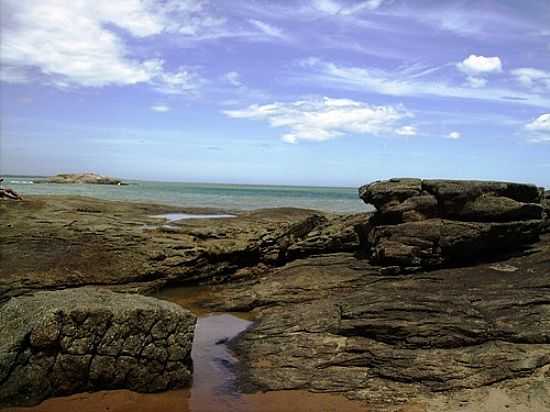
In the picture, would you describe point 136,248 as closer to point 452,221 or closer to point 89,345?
point 89,345

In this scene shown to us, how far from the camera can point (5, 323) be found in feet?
27.6

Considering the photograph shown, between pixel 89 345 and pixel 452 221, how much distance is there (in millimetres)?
9890

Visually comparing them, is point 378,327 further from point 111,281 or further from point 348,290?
point 111,281

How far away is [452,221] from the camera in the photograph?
556 inches

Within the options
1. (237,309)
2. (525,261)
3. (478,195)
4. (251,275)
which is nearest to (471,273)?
(525,261)

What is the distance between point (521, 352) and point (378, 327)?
2.53m

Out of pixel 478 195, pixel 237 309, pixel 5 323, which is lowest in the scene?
pixel 237 309

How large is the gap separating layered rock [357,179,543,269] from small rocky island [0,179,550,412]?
4 cm

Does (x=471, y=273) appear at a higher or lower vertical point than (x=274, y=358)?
higher

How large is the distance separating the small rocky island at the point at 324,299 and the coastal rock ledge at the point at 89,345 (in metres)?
0.02

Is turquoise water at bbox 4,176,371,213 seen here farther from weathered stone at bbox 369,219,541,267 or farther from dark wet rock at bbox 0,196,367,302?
weathered stone at bbox 369,219,541,267

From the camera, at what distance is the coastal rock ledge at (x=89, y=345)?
8.00 meters

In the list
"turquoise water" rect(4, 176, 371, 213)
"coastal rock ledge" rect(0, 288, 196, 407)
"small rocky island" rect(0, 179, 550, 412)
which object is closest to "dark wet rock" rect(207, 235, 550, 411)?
"small rocky island" rect(0, 179, 550, 412)

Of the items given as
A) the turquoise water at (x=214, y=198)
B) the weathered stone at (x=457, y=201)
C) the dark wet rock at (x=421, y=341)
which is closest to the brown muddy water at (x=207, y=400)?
the dark wet rock at (x=421, y=341)
